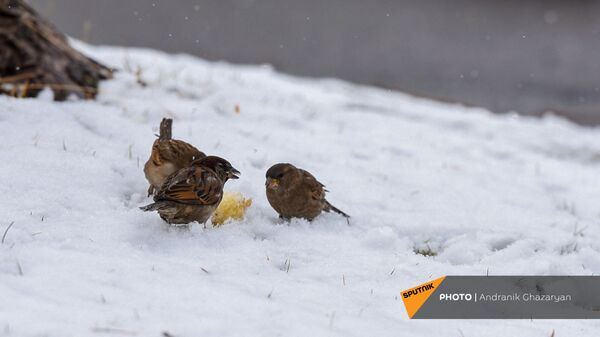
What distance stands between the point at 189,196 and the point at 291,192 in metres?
1.03

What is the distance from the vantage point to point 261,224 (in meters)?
4.68

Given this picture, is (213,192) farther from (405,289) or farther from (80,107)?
(80,107)

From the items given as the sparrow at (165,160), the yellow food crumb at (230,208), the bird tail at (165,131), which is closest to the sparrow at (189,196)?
the yellow food crumb at (230,208)

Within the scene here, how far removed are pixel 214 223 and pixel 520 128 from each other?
27.7 feet

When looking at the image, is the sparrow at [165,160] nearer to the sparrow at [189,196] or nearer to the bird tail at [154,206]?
the sparrow at [189,196]

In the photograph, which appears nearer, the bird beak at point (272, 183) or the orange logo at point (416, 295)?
the orange logo at point (416, 295)

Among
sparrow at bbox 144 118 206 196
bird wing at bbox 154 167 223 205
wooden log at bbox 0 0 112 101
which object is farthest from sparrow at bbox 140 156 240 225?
wooden log at bbox 0 0 112 101

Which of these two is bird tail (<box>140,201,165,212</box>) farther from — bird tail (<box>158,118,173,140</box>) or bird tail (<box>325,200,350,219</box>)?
bird tail (<box>325,200,350,219</box>)

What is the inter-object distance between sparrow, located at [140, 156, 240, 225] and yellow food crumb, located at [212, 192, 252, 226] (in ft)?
0.95

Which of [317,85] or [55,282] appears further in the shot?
[317,85]

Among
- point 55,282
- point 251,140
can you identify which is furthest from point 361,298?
point 251,140

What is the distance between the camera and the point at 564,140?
35.5ft

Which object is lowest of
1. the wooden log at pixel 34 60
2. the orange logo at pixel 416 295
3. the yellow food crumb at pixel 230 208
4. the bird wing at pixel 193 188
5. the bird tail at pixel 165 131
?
the orange logo at pixel 416 295

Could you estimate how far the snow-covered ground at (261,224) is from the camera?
304 cm
